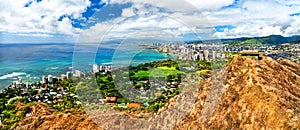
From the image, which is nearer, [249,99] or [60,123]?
[249,99]

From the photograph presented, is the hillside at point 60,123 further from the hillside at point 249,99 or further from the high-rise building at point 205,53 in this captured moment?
the high-rise building at point 205,53

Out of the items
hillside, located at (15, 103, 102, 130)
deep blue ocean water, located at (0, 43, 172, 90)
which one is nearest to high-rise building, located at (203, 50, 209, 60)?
deep blue ocean water, located at (0, 43, 172, 90)

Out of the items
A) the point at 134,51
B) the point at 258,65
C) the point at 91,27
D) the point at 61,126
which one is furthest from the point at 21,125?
the point at 258,65

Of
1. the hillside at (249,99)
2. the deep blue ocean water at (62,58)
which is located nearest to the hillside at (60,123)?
the deep blue ocean water at (62,58)

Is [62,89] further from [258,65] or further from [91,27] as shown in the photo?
[258,65]

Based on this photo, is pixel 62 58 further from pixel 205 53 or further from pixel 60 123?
pixel 60 123

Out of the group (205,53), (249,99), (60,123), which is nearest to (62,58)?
(205,53)
